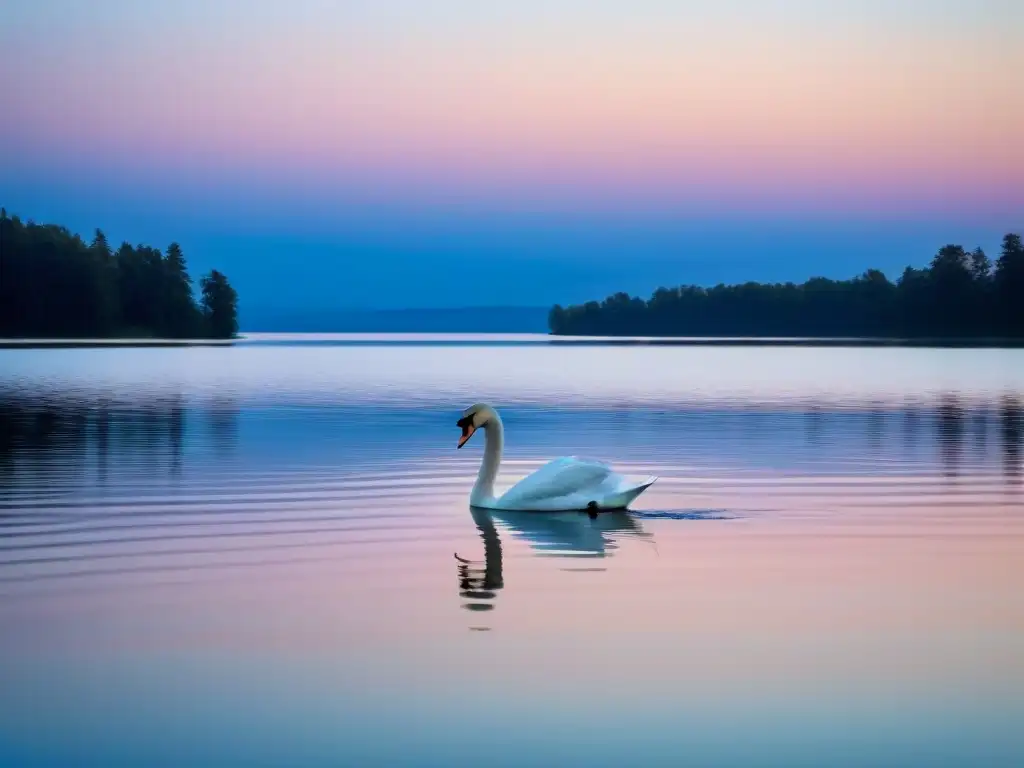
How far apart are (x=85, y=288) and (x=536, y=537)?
478 ft

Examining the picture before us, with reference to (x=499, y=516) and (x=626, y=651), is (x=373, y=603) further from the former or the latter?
(x=499, y=516)

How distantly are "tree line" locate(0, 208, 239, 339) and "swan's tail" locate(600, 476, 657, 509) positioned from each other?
142m

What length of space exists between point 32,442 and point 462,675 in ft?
65.9

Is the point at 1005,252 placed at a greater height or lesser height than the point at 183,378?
greater

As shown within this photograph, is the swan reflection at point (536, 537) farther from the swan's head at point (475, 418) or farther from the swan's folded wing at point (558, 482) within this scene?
the swan's head at point (475, 418)

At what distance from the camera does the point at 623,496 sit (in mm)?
17328

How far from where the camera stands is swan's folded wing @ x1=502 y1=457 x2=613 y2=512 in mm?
17172

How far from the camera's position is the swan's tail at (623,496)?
17250 mm

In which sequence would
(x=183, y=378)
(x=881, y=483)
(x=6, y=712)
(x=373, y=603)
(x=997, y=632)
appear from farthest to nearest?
(x=183, y=378), (x=881, y=483), (x=373, y=603), (x=997, y=632), (x=6, y=712)

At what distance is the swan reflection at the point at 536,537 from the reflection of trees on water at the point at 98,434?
22.1 ft

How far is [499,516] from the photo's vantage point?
17.3 m

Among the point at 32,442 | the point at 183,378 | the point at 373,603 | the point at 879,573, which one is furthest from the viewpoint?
the point at 183,378

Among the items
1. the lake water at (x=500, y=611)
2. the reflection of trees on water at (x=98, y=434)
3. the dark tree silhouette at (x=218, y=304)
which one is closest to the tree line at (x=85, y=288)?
the dark tree silhouette at (x=218, y=304)

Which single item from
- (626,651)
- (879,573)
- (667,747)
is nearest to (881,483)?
(879,573)
